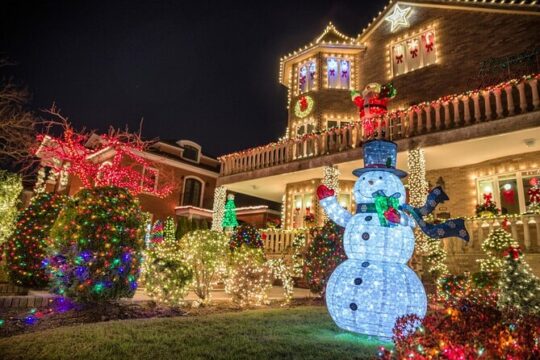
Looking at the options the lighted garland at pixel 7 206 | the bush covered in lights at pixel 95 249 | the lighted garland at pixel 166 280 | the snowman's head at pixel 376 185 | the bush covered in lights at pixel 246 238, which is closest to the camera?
the snowman's head at pixel 376 185

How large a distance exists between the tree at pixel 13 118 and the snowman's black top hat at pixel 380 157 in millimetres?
14217

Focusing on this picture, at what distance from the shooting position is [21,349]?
463 cm

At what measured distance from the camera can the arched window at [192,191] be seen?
89.8 ft

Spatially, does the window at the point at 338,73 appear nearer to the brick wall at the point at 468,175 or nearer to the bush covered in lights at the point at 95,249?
the brick wall at the point at 468,175

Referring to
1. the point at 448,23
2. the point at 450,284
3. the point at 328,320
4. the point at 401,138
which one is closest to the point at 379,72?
the point at 448,23

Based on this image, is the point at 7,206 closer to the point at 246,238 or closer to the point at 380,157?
the point at 246,238

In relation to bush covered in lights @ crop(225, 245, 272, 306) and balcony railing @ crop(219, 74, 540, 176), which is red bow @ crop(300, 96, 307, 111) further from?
bush covered in lights @ crop(225, 245, 272, 306)

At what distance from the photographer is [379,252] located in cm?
540

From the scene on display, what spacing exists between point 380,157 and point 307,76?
1454cm

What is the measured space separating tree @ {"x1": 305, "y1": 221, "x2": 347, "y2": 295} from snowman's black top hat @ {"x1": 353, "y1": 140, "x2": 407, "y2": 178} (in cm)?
346

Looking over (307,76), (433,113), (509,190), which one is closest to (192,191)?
(307,76)

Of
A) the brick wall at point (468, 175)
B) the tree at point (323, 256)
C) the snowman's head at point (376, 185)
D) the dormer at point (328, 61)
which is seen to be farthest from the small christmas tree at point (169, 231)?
the snowman's head at point (376, 185)

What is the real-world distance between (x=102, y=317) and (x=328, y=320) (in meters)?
4.32

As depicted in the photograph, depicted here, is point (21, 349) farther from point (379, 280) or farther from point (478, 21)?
point (478, 21)
